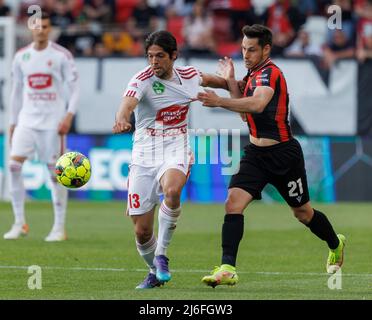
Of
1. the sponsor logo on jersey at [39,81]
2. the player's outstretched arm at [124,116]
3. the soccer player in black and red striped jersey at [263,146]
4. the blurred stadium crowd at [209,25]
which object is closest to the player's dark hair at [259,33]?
the soccer player in black and red striped jersey at [263,146]

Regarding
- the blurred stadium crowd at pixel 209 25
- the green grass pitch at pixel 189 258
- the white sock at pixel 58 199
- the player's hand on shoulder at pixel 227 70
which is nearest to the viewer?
the green grass pitch at pixel 189 258

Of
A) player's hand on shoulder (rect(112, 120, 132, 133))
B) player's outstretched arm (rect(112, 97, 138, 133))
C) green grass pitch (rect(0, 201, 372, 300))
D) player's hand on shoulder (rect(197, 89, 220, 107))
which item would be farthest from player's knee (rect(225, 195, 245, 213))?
player's hand on shoulder (rect(112, 120, 132, 133))

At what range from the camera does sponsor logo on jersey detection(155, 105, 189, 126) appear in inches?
399

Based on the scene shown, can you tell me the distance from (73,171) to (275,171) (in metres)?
1.89

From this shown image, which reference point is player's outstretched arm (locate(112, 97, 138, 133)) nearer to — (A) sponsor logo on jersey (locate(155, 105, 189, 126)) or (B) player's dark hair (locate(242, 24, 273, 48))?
(A) sponsor logo on jersey (locate(155, 105, 189, 126))

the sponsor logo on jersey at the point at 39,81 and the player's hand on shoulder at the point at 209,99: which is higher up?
the sponsor logo on jersey at the point at 39,81

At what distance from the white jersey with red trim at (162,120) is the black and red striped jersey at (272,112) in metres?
0.57

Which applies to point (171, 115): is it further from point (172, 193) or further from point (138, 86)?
point (172, 193)

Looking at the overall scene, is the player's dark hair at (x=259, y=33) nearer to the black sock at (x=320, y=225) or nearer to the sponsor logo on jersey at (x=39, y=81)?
the black sock at (x=320, y=225)

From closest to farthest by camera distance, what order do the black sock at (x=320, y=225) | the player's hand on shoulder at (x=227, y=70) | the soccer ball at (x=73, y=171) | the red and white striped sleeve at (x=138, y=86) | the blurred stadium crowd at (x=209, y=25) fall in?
the red and white striped sleeve at (x=138, y=86) < the soccer ball at (x=73, y=171) < the player's hand on shoulder at (x=227, y=70) < the black sock at (x=320, y=225) < the blurred stadium crowd at (x=209, y=25)

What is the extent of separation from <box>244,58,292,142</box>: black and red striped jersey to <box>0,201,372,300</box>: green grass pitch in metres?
1.41

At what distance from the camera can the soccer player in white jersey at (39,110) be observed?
15125mm
